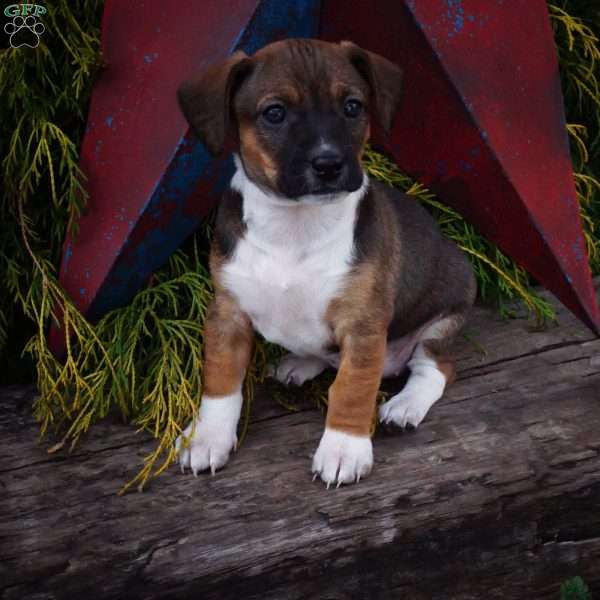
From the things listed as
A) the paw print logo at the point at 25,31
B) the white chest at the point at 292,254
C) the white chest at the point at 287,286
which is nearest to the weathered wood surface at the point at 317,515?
the white chest at the point at 287,286

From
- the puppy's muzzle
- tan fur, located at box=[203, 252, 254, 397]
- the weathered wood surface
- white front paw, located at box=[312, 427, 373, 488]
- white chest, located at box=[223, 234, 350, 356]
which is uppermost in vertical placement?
the puppy's muzzle

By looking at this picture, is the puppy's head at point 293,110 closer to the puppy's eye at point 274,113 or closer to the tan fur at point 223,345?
the puppy's eye at point 274,113

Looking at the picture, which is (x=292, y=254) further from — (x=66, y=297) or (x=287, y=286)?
(x=66, y=297)

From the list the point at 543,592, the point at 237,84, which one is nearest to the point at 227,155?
the point at 237,84

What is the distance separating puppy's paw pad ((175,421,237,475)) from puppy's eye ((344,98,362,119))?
3.76ft

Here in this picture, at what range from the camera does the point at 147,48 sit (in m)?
3.11

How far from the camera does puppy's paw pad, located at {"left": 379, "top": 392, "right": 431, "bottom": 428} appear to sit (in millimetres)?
3201

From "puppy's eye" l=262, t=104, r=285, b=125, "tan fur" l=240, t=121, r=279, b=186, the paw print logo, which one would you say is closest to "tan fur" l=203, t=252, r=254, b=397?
"tan fur" l=240, t=121, r=279, b=186

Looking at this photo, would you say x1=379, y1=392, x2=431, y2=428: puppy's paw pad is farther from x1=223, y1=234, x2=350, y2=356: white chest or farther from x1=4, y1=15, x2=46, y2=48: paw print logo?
x1=4, y1=15, x2=46, y2=48: paw print logo

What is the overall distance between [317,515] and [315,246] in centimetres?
86

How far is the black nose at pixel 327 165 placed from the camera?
247cm

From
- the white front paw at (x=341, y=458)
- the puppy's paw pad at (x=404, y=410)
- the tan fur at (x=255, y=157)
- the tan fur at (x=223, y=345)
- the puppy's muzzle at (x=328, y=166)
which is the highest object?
the puppy's muzzle at (x=328, y=166)

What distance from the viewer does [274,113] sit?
2617 millimetres

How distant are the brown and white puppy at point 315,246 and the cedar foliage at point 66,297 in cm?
33
